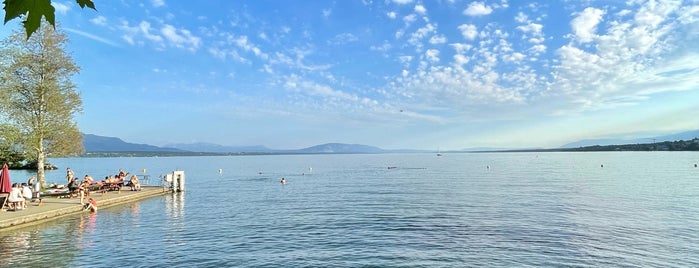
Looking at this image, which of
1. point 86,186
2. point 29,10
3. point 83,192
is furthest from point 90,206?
point 29,10

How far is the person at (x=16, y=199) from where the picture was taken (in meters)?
27.2

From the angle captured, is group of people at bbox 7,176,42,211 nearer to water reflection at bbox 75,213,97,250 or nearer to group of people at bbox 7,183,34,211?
group of people at bbox 7,183,34,211

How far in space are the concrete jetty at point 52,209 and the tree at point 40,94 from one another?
263 inches

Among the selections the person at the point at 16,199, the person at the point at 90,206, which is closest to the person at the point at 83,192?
the person at the point at 90,206

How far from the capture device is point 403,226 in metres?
28.7

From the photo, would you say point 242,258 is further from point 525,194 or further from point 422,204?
point 525,194

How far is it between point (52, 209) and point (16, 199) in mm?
2070

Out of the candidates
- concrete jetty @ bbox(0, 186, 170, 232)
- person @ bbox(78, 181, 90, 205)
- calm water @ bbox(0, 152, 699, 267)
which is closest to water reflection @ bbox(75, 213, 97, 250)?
calm water @ bbox(0, 152, 699, 267)

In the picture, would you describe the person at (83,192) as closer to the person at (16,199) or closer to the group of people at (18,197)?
the group of people at (18,197)

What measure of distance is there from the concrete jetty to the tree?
669 cm

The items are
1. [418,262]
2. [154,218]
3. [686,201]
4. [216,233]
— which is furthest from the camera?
[686,201]

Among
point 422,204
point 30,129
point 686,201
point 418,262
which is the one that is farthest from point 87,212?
point 686,201

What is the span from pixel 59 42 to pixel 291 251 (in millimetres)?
34942

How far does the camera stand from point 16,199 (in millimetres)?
27453
